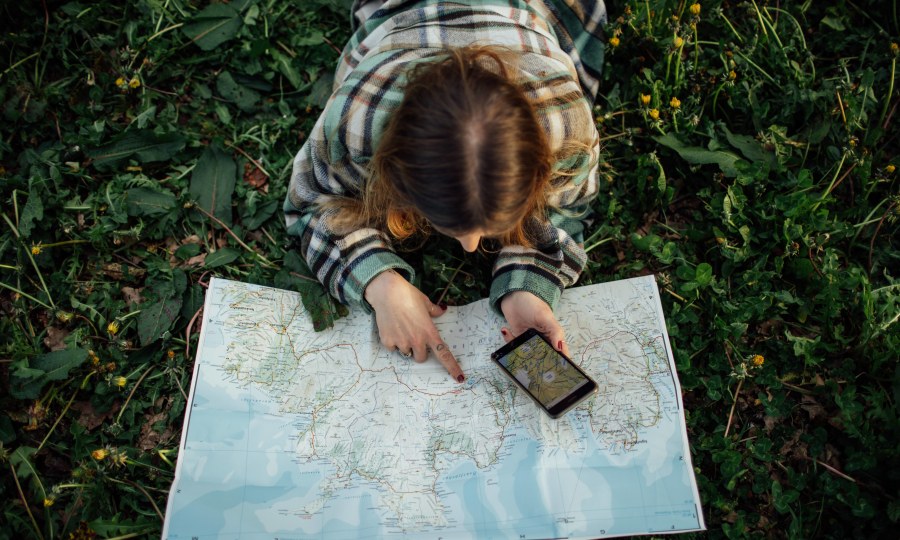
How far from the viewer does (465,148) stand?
1465 mm

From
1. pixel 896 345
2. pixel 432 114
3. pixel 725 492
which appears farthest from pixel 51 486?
pixel 896 345

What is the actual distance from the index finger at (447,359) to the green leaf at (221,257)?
796 mm

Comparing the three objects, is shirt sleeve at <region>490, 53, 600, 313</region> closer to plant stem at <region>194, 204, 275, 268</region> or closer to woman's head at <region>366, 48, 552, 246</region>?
woman's head at <region>366, 48, 552, 246</region>

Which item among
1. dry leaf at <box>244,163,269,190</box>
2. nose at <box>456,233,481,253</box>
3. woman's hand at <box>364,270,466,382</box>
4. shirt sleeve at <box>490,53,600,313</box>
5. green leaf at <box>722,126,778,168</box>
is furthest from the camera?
dry leaf at <box>244,163,269,190</box>

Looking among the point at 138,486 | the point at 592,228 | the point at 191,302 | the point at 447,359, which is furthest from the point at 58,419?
the point at 592,228

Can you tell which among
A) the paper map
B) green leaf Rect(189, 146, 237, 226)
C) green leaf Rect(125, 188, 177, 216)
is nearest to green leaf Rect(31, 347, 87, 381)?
the paper map

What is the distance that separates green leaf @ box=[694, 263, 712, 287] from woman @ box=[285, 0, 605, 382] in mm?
376

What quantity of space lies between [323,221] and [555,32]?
1.01 metres

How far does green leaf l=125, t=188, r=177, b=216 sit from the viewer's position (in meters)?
2.35

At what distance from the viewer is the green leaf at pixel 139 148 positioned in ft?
7.91

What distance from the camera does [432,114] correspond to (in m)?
1.50

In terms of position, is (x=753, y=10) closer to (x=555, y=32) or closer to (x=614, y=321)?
(x=555, y=32)

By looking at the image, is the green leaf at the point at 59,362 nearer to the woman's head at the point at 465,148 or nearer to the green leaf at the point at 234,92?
the green leaf at the point at 234,92

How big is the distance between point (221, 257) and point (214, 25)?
1.00 meters
